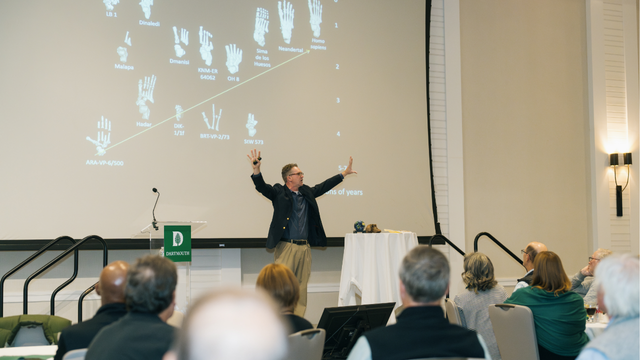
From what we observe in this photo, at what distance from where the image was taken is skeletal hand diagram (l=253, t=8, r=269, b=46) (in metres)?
5.71

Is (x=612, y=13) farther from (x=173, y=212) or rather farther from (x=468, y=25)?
(x=173, y=212)

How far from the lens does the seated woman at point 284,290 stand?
211 centimetres

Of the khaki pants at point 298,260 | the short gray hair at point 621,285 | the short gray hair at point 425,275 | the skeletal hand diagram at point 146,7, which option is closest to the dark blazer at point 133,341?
the short gray hair at point 425,275

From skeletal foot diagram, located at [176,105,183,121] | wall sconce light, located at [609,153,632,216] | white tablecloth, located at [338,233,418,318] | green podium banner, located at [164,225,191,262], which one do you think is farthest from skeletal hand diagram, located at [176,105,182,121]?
wall sconce light, located at [609,153,632,216]

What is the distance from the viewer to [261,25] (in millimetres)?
5730

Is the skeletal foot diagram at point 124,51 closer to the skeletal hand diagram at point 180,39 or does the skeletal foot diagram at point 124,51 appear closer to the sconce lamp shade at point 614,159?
the skeletal hand diagram at point 180,39

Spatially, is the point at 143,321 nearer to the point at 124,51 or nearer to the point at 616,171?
the point at 124,51

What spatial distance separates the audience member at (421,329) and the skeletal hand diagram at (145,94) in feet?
13.9

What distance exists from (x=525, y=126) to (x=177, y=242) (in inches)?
198

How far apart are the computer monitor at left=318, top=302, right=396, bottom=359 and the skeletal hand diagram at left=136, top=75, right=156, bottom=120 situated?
11.3ft

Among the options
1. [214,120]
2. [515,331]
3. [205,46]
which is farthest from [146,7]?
[515,331]

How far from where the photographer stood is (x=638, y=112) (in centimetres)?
717

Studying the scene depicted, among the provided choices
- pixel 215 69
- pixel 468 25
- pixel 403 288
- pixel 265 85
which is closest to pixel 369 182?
pixel 265 85

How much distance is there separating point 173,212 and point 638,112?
6.60 metres
